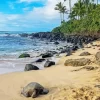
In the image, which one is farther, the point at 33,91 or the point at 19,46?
the point at 19,46

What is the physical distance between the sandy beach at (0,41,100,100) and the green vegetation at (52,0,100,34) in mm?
31604

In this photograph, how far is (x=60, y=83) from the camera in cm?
940

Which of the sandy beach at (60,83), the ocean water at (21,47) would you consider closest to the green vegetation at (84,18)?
the ocean water at (21,47)

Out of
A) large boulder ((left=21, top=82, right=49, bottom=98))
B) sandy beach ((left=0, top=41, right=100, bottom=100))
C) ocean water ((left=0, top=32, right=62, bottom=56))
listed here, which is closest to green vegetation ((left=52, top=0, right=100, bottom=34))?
ocean water ((left=0, top=32, right=62, bottom=56))

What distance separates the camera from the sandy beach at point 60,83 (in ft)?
25.5

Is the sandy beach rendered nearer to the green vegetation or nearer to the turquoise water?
the turquoise water

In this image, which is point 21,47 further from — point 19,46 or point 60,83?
point 60,83

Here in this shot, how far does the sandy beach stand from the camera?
776cm

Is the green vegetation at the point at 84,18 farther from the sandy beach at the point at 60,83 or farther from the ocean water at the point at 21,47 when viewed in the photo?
the sandy beach at the point at 60,83

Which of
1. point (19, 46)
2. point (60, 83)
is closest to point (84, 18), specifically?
point (19, 46)

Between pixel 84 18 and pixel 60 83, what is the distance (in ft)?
149

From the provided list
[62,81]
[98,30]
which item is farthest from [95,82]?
[98,30]

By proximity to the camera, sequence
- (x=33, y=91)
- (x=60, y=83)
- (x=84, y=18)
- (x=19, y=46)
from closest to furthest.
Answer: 1. (x=33, y=91)
2. (x=60, y=83)
3. (x=19, y=46)
4. (x=84, y=18)

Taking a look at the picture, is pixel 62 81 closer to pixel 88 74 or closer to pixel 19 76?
pixel 88 74
